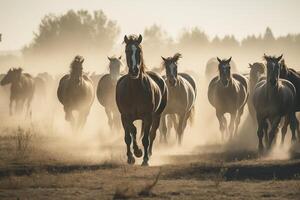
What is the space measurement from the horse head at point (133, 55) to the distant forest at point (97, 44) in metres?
76.1

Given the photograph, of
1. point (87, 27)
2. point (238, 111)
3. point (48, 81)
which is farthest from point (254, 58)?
point (238, 111)

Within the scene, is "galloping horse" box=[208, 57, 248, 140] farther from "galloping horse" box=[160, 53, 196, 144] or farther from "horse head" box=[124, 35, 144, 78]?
"horse head" box=[124, 35, 144, 78]

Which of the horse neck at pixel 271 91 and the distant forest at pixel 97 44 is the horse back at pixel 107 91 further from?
the distant forest at pixel 97 44

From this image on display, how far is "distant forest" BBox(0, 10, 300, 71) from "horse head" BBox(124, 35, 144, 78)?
76.1 m

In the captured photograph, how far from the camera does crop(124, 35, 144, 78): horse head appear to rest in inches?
521

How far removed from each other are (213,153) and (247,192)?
6.74 metres

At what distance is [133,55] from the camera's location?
43.5 ft

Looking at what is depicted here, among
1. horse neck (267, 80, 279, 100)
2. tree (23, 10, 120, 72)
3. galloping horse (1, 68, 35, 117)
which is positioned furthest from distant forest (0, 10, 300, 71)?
horse neck (267, 80, 279, 100)

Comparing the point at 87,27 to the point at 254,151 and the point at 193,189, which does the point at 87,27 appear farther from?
the point at 193,189

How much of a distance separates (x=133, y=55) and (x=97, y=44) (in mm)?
90306

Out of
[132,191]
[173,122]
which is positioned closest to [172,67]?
[173,122]

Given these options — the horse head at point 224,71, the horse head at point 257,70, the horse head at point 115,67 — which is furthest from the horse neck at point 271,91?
the horse head at point 115,67

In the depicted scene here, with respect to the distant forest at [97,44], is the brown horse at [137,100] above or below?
below

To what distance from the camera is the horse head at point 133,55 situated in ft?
43.4
